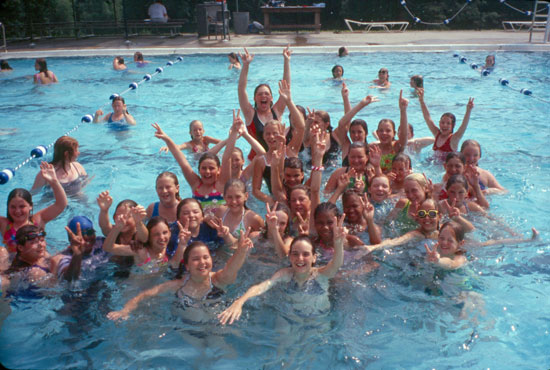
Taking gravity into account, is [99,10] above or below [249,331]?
above

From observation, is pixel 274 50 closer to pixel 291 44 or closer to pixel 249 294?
pixel 291 44

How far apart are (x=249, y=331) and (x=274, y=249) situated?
900 mm

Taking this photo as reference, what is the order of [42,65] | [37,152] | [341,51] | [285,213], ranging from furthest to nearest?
1. [341,51]
2. [42,65]
3. [37,152]
4. [285,213]

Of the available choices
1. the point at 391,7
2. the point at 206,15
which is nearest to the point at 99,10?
the point at 206,15

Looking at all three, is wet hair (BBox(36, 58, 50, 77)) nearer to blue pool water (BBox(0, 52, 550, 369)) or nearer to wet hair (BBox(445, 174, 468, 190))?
Result: blue pool water (BBox(0, 52, 550, 369))

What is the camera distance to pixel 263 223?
4590mm

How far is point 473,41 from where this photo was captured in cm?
1631

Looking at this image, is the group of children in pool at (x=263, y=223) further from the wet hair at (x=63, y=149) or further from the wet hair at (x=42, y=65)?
the wet hair at (x=42, y=65)

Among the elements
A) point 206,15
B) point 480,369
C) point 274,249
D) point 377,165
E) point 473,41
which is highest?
point 206,15

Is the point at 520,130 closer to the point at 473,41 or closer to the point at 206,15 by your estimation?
the point at 473,41

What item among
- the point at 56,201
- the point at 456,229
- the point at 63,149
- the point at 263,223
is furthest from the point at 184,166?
the point at 456,229

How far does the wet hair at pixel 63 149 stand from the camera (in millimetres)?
5855

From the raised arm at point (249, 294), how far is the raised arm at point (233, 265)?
17cm

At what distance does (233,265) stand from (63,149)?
10.4 feet
